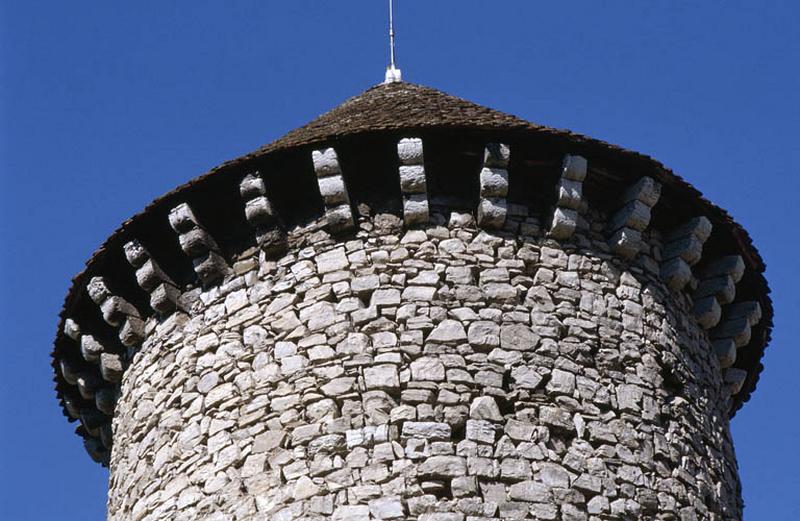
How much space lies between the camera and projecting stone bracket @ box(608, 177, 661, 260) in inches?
487

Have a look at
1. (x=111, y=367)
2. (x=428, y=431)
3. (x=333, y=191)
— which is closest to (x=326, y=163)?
(x=333, y=191)

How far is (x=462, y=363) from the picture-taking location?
11320mm

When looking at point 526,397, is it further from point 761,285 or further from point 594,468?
point 761,285

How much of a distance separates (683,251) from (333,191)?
2.44m

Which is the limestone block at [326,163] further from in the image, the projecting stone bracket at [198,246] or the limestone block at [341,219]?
the projecting stone bracket at [198,246]

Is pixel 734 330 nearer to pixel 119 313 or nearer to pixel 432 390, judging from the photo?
pixel 432 390

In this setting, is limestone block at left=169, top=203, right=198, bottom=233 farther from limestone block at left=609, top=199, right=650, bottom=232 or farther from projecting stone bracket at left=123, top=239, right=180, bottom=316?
limestone block at left=609, top=199, right=650, bottom=232

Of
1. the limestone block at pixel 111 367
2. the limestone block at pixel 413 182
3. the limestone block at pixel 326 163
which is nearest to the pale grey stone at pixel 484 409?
the limestone block at pixel 413 182

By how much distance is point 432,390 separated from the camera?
11.2 meters

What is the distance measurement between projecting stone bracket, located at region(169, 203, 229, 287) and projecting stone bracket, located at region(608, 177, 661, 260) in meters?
2.62

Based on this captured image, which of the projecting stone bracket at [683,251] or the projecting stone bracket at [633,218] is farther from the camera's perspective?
the projecting stone bracket at [683,251]

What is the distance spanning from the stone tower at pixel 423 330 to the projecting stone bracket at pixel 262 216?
2 cm

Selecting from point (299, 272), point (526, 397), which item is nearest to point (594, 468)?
point (526, 397)

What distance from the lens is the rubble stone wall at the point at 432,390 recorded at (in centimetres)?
1092
